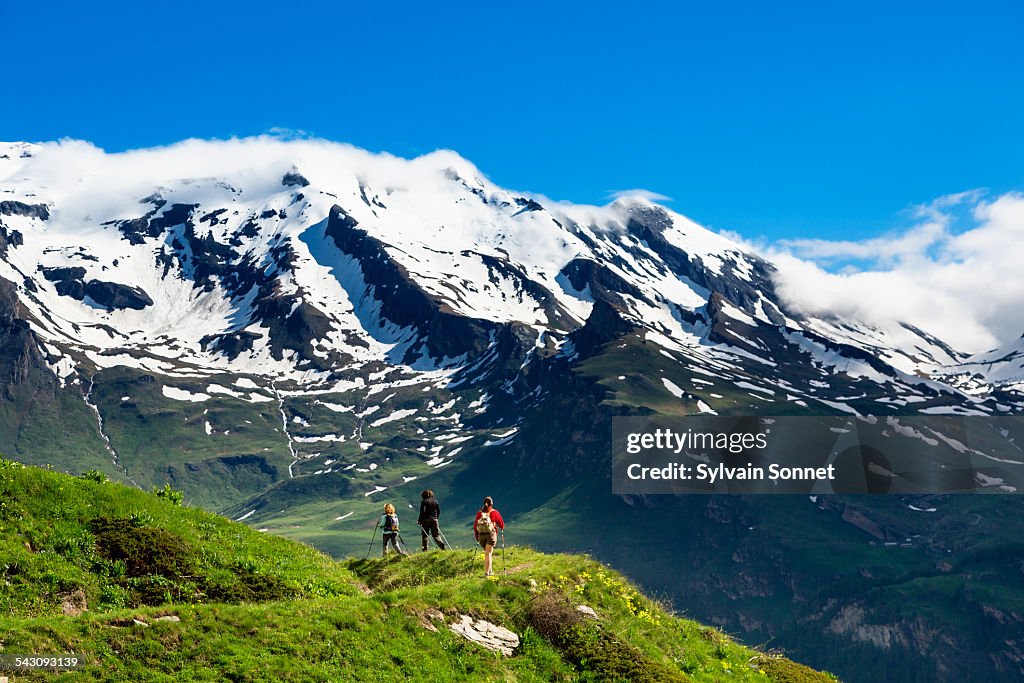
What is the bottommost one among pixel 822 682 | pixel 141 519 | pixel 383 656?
pixel 822 682

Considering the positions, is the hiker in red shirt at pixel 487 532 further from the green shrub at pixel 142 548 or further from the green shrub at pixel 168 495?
the green shrub at pixel 168 495

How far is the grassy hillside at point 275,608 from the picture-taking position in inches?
1146

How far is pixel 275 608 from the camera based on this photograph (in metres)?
33.3

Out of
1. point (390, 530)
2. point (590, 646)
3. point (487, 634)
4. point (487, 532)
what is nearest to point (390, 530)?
point (390, 530)

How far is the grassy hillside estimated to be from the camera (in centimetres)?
2911

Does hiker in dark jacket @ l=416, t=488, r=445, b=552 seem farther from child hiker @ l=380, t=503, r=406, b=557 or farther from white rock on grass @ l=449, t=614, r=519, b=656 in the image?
white rock on grass @ l=449, t=614, r=519, b=656

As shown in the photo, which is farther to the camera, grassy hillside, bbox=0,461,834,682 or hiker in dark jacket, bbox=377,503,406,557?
hiker in dark jacket, bbox=377,503,406,557

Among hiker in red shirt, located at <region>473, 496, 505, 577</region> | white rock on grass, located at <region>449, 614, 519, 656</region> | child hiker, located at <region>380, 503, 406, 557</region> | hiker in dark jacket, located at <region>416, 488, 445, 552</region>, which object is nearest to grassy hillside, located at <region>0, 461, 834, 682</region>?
white rock on grass, located at <region>449, 614, 519, 656</region>

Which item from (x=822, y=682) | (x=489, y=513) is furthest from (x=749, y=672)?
(x=489, y=513)

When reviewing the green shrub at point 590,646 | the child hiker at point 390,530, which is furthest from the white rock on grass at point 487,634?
the child hiker at point 390,530

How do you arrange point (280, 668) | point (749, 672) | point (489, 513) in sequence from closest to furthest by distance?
1. point (280, 668)
2. point (749, 672)
3. point (489, 513)

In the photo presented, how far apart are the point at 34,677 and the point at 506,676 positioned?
47.9ft

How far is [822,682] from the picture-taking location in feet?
138

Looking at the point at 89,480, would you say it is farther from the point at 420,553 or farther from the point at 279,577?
the point at 420,553
